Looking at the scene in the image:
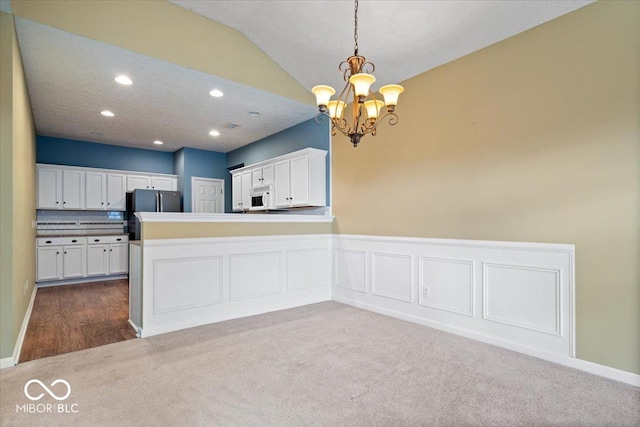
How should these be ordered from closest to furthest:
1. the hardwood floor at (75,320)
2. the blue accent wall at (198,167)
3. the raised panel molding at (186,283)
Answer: the hardwood floor at (75,320) → the raised panel molding at (186,283) → the blue accent wall at (198,167)

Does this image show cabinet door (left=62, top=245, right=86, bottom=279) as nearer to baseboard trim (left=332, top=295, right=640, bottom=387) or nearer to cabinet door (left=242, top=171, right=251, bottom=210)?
cabinet door (left=242, top=171, right=251, bottom=210)

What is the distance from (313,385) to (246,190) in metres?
4.47

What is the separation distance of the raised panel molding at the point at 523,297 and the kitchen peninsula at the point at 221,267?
88.2 inches

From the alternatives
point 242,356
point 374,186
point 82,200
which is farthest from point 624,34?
point 82,200

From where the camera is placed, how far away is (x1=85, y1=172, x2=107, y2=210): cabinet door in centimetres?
643

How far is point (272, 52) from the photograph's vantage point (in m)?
4.09

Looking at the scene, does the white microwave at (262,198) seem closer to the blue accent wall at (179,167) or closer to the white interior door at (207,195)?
the white interior door at (207,195)

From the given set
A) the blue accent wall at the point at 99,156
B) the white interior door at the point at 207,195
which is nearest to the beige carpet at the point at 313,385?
the white interior door at the point at 207,195

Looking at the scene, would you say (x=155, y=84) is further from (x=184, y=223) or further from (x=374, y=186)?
(x=374, y=186)

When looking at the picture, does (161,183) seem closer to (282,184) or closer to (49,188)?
(49,188)

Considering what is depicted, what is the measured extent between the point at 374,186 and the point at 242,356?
8.23ft

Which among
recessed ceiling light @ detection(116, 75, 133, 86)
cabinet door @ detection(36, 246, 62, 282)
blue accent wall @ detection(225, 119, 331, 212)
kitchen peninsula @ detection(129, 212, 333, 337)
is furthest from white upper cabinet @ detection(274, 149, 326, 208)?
cabinet door @ detection(36, 246, 62, 282)

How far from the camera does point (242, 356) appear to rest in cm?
280

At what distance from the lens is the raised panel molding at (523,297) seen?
2742 mm
